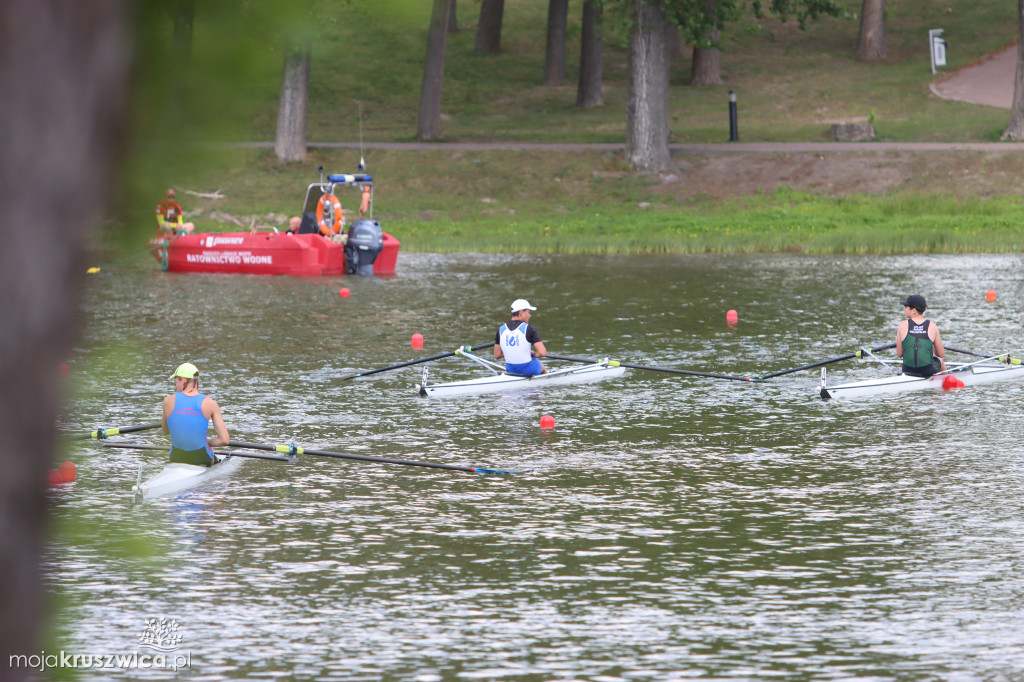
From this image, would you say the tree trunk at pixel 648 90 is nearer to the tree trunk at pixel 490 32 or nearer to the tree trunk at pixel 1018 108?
the tree trunk at pixel 1018 108

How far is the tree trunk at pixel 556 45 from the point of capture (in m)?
51.2

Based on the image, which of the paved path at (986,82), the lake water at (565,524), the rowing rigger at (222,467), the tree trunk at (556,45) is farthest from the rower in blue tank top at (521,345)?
the tree trunk at (556,45)

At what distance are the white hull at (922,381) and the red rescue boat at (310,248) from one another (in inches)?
632

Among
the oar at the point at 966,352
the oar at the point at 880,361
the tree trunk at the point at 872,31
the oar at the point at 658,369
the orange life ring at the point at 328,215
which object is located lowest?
the oar at the point at 658,369

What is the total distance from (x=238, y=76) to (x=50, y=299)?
26.7 inches

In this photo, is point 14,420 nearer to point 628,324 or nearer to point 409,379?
point 409,379

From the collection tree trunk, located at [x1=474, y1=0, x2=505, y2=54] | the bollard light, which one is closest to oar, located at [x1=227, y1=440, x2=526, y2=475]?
the bollard light

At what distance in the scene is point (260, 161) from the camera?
4281cm

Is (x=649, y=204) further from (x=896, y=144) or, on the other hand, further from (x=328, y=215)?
(x=328, y=215)

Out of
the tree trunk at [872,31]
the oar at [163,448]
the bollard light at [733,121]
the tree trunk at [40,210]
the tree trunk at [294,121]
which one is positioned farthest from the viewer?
the tree trunk at [872,31]

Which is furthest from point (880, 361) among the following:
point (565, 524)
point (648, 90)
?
point (648, 90)

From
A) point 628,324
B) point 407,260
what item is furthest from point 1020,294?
point 407,260

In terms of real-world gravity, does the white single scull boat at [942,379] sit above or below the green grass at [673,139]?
below

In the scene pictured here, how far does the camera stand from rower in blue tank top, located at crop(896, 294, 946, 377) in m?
16.8
